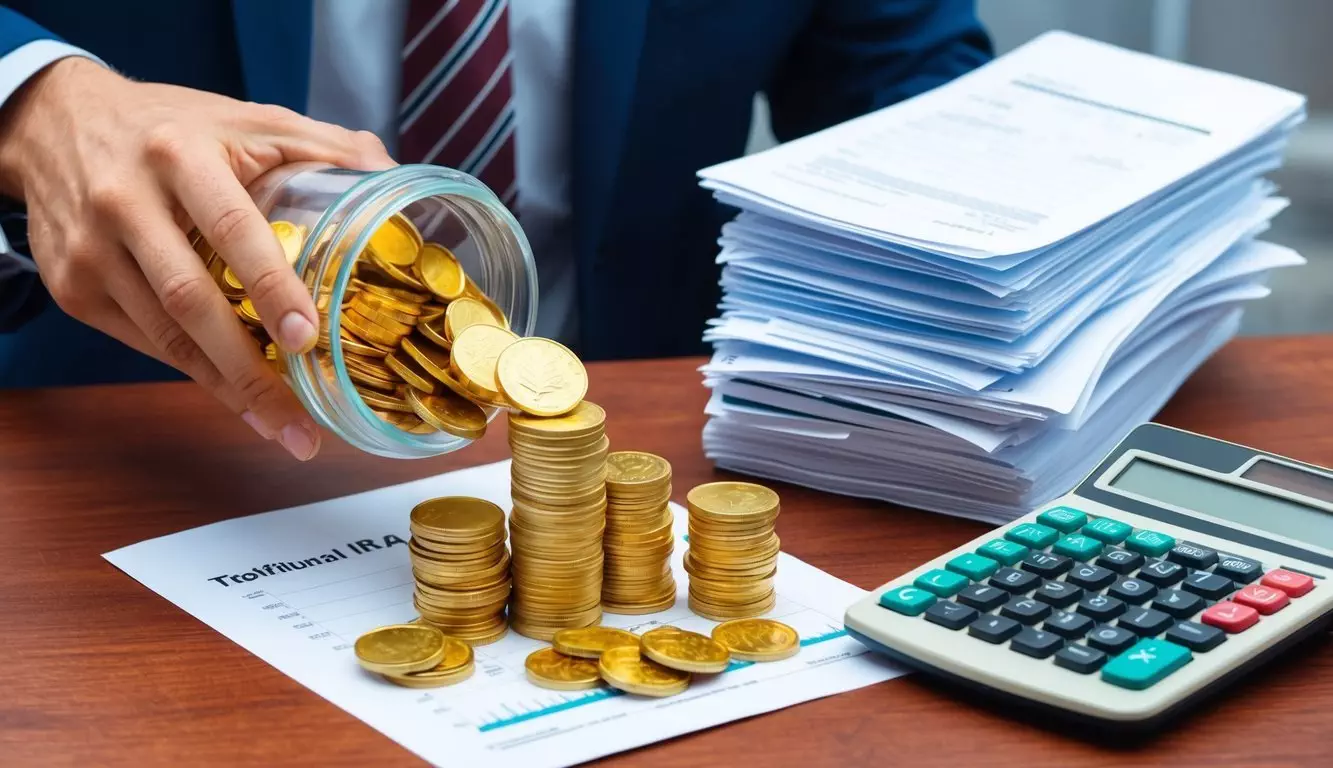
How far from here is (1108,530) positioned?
677 millimetres

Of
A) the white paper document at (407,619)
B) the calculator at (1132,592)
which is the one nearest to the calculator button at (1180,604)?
the calculator at (1132,592)

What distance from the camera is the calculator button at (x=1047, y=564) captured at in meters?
0.64

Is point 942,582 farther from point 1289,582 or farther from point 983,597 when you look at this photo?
point 1289,582

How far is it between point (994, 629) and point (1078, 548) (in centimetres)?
9

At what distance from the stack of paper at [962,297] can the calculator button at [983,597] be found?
145 millimetres

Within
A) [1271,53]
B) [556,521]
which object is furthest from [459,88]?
[1271,53]

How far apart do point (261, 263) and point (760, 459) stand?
326mm

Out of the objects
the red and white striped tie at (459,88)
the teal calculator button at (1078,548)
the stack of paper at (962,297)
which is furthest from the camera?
the red and white striped tie at (459,88)

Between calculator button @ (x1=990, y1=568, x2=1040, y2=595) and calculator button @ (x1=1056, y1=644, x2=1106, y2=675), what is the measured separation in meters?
0.06

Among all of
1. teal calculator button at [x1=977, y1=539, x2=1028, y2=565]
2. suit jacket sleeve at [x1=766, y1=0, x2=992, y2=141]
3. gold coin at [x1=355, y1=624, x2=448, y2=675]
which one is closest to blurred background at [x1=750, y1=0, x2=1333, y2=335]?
suit jacket sleeve at [x1=766, y1=0, x2=992, y2=141]

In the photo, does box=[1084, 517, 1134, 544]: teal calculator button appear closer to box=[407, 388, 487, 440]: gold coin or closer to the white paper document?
the white paper document

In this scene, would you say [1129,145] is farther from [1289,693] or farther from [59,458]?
[59,458]

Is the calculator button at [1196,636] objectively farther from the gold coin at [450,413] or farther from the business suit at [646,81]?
the business suit at [646,81]

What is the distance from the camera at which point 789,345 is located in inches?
32.1
